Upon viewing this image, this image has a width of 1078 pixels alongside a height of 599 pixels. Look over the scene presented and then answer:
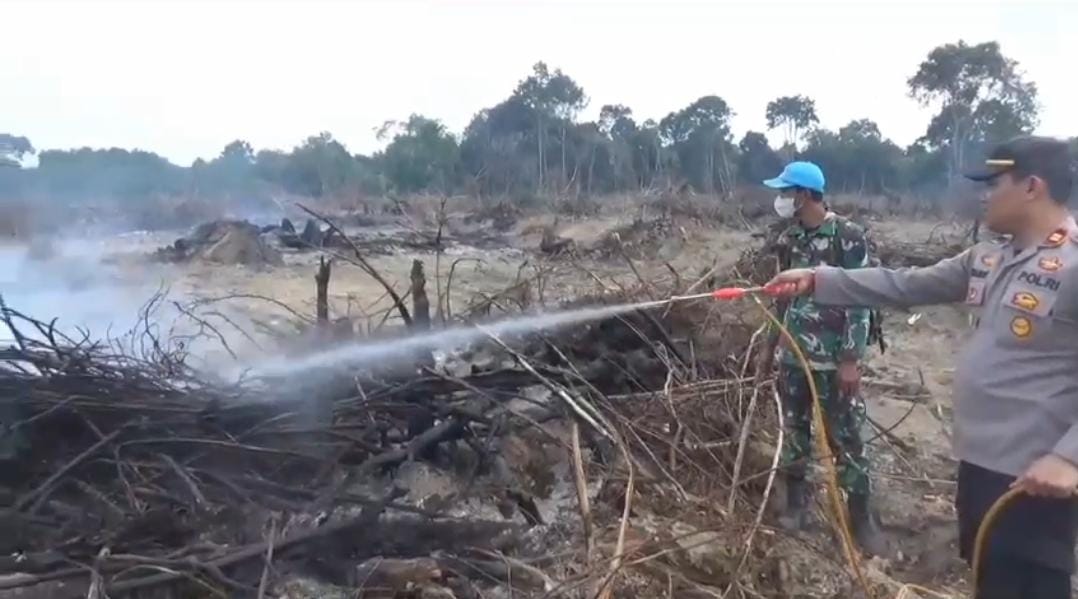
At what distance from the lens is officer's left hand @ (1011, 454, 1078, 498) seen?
7.58 ft

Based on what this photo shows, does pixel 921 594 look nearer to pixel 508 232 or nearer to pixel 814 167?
pixel 814 167

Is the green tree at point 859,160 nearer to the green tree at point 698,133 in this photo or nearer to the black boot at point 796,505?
the green tree at point 698,133

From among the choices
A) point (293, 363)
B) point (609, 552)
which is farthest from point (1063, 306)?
point (293, 363)

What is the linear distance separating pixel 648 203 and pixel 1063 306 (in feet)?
59.8

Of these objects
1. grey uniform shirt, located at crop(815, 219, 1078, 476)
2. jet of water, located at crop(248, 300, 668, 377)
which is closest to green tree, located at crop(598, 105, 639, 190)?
jet of water, located at crop(248, 300, 668, 377)

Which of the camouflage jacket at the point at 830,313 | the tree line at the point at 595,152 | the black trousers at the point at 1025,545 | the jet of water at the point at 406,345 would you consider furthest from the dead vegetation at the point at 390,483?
the tree line at the point at 595,152

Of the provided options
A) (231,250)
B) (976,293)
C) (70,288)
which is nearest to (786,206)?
(976,293)

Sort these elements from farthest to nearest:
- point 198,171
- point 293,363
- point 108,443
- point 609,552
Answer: point 198,171 < point 293,363 < point 108,443 < point 609,552

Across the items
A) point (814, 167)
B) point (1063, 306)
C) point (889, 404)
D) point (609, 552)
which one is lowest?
point (889, 404)

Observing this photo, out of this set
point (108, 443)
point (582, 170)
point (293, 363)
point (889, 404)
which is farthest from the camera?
point (582, 170)

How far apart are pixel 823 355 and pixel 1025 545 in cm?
182

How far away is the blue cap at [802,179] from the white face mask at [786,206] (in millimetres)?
112

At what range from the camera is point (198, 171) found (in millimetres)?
36594

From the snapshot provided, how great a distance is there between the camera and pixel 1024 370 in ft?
8.45
